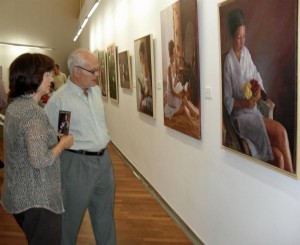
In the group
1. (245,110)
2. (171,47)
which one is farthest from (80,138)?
(171,47)

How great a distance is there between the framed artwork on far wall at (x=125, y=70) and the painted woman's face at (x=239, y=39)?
4.28m

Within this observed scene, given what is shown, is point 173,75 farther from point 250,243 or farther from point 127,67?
point 127,67

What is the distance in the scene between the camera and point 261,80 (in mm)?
2307

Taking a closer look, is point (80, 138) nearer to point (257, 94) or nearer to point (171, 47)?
point (257, 94)

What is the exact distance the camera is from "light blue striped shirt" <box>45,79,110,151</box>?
289 centimetres

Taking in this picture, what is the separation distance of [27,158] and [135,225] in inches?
104

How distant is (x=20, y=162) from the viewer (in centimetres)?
209

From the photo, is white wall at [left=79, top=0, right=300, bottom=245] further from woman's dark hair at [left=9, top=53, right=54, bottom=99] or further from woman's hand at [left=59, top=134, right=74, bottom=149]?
woman's dark hair at [left=9, top=53, right=54, bottom=99]

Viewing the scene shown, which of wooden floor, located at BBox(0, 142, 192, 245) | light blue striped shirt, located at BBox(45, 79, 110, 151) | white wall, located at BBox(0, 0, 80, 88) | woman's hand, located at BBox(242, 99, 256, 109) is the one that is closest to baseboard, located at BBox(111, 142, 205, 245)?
wooden floor, located at BBox(0, 142, 192, 245)

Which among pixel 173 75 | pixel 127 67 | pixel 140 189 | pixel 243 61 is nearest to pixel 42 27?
pixel 127 67

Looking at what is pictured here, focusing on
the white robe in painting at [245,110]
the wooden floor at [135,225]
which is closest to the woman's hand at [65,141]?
the white robe in painting at [245,110]

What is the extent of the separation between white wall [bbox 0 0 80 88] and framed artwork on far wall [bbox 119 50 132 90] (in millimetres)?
7027

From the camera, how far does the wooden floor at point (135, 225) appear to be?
4032 mm

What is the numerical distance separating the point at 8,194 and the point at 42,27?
14350mm
